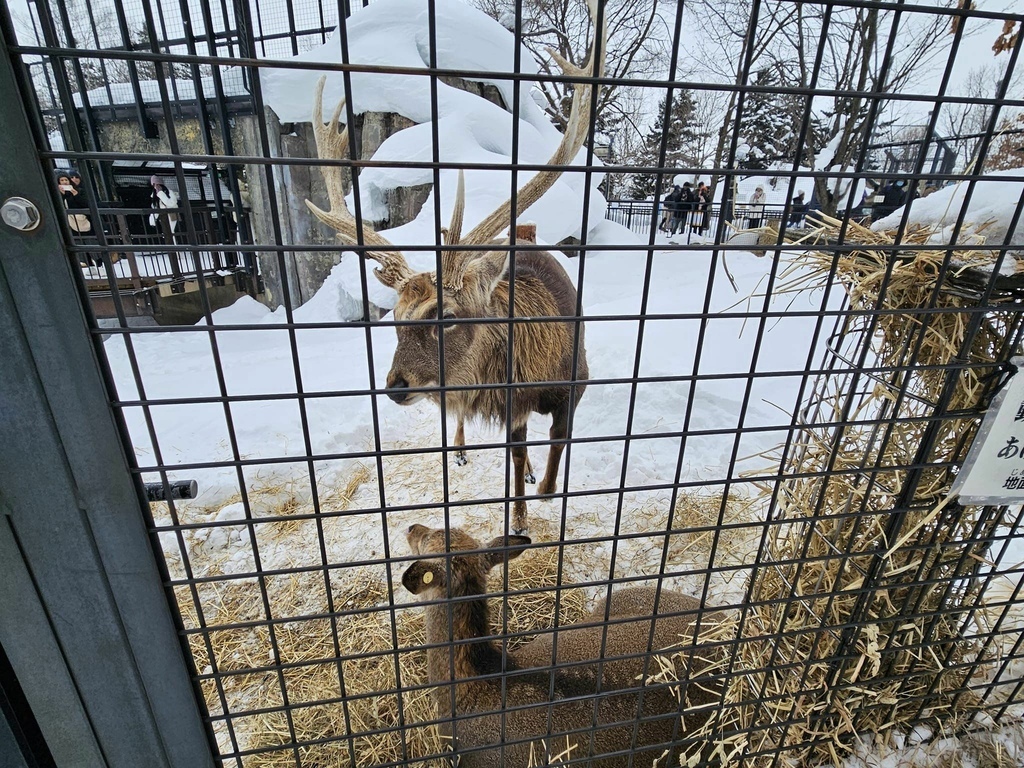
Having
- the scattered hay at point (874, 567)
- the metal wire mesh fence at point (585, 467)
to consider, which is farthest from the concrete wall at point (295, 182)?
the scattered hay at point (874, 567)

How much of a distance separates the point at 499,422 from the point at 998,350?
277cm

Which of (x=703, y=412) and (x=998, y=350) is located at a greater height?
(x=998, y=350)

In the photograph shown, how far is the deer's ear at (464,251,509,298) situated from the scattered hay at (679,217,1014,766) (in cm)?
158

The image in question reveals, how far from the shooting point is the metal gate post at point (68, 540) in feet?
3.10

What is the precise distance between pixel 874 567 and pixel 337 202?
9.01ft

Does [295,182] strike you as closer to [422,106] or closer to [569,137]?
[422,106]

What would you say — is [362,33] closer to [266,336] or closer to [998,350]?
[266,336]

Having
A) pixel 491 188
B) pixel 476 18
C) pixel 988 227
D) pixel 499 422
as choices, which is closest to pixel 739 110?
pixel 988 227

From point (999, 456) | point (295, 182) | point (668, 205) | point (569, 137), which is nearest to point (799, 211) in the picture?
point (668, 205)

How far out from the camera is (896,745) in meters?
1.98

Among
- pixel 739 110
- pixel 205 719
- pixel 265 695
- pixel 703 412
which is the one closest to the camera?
pixel 739 110

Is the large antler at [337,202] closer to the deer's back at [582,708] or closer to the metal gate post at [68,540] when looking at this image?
the metal gate post at [68,540]

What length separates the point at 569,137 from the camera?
1824 millimetres

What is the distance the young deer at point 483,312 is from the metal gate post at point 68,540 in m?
1.19
